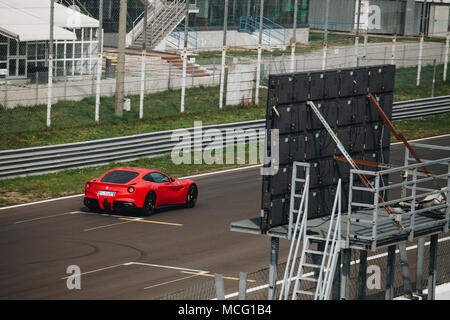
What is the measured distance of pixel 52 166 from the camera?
1198 inches

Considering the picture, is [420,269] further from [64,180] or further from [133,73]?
[133,73]

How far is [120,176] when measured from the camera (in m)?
25.1

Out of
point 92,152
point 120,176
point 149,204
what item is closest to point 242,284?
point 149,204

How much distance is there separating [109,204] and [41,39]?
608 inches

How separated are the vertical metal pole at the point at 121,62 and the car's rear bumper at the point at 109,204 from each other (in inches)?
494

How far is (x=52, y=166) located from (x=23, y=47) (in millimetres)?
9816

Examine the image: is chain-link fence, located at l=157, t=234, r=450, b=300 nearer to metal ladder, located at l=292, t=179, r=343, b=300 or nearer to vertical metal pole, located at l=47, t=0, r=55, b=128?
metal ladder, located at l=292, t=179, r=343, b=300

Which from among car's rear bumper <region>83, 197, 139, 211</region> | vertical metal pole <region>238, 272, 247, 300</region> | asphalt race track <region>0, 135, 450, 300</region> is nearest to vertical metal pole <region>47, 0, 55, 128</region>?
asphalt race track <region>0, 135, 450, 300</region>

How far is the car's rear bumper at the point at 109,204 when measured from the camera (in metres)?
24.5

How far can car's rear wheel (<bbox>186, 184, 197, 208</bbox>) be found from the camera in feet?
86.8

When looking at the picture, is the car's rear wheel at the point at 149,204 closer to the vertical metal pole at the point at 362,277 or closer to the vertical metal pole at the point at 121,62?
the vertical metal pole at the point at 362,277

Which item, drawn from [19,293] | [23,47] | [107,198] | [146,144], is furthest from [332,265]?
[23,47]
